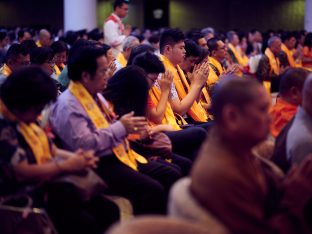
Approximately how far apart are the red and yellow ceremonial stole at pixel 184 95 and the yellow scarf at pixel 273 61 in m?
4.64

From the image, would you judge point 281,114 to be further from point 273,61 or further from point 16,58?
point 273,61

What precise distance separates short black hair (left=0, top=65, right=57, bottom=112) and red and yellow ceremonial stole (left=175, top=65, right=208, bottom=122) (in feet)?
7.99

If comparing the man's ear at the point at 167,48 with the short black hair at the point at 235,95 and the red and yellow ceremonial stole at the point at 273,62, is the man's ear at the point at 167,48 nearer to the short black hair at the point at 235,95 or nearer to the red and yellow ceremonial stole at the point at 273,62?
the short black hair at the point at 235,95

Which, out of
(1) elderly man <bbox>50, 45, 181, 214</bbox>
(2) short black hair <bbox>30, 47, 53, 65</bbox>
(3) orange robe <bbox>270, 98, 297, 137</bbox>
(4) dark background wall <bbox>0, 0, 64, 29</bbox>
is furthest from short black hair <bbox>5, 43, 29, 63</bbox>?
(4) dark background wall <bbox>0, 0, 64, 29</bbox>

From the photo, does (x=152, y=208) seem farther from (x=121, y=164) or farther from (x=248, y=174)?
(x=248, y=174)

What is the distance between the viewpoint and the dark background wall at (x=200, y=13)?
80.7 feet

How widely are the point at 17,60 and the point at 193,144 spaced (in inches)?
67.5

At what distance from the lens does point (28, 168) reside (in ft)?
8.78

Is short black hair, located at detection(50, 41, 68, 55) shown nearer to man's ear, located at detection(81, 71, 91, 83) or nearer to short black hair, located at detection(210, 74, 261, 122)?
man's ear, located at detection(81, 71, 91, 83)

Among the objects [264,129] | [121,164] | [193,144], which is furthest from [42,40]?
[264,129]

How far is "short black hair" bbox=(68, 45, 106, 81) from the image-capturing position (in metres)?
3.37

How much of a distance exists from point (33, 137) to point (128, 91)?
1.11 meters

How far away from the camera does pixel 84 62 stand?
3377mm

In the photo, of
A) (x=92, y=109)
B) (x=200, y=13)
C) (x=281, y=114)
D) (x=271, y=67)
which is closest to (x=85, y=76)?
(x=92, y=109)
